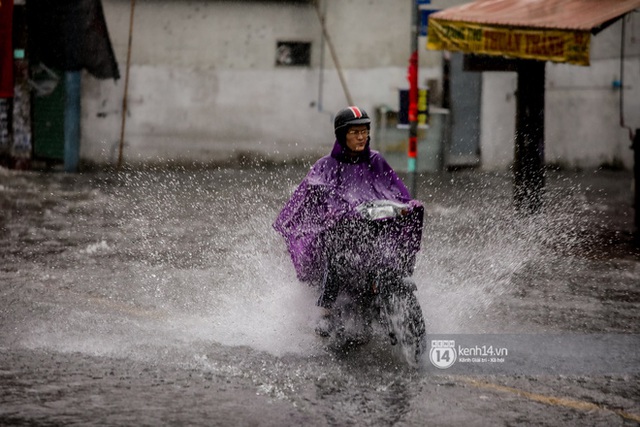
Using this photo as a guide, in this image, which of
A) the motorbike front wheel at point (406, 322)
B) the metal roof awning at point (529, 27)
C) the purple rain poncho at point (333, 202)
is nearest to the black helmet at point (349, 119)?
the purple rain poncho at point (333, 202)

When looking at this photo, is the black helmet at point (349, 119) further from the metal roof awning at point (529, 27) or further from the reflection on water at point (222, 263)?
the metal roof awning at point (529, 27)

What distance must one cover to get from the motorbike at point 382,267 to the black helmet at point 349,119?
2.03ft

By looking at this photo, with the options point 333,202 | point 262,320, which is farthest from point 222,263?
point 333,202

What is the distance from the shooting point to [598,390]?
21.3 feet

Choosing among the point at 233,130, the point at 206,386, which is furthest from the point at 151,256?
the point at 233,130

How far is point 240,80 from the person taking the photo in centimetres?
2295

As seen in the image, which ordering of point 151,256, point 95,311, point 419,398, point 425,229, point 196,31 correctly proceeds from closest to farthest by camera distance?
point 419,398 < point 95,311 < point 151,256 < point 425,229 < point 196,31

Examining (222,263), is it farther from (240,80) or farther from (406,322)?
(240,80)

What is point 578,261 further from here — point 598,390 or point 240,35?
point 240,35

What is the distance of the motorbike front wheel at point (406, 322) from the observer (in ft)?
22.6

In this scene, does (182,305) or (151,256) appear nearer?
(182,305)

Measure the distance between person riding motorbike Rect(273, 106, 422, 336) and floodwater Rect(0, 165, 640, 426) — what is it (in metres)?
0.49

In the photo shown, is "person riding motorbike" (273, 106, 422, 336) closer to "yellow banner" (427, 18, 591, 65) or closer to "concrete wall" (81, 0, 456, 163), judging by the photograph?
"yellow banner" (427, 18, 591, 65)

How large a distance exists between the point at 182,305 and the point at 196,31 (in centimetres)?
1444
